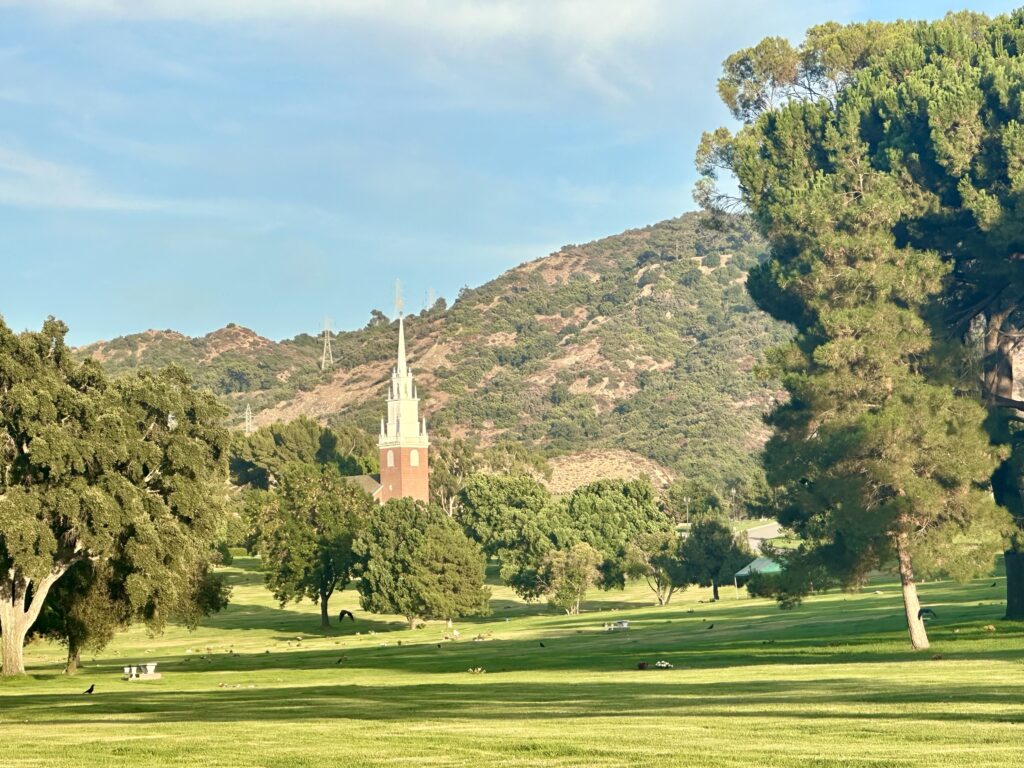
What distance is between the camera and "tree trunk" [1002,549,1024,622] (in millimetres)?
55219

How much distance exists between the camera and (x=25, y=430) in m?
52.9

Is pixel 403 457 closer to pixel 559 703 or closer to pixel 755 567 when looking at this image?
pixel 755 567

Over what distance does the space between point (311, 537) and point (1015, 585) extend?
66.3 m

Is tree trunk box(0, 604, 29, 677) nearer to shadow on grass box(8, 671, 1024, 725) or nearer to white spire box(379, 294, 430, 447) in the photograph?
shadow on grass box(8, 671, 1024, 725)

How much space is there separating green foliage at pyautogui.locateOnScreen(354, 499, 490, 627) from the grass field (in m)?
37.9

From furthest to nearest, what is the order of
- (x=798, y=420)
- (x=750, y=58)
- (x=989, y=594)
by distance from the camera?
(x=989, y=594) → (x=750, y=58) → (x=798, y=420)

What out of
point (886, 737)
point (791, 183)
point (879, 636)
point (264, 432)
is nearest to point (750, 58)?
point (791, 183)

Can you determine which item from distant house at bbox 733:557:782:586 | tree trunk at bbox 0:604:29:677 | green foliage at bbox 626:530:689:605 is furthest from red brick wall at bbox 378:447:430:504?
tree trunk at bbox 0:604:29:677

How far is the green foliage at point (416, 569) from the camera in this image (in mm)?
108375

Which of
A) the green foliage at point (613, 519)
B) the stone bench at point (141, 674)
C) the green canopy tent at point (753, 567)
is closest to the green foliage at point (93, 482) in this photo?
the stone bench at point (141, 674)

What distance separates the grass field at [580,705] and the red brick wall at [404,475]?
110 meters

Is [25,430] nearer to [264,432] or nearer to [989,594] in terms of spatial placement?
[989,594]

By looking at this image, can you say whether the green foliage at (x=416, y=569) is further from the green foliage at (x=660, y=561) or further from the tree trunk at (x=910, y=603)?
the tree trunk at (x=910, y=603)

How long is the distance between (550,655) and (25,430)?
2253 cm
